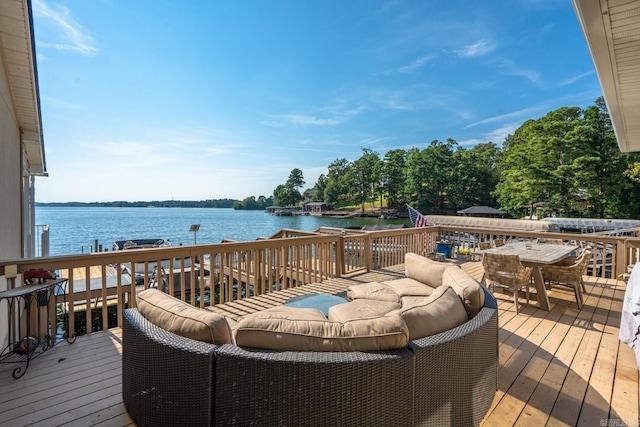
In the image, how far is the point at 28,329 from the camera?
110 inches

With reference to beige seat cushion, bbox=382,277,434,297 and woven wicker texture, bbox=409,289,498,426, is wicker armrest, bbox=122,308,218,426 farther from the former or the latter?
beige seat cushion, bbox=382,277,434,297

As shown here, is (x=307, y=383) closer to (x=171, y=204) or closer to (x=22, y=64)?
(x=22, y=64)

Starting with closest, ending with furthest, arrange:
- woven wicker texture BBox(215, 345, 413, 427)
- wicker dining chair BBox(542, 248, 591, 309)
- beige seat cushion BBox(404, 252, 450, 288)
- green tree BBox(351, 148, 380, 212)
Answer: woven wicker texture BBox(215, 345, 413, 427)
beige seat cushion BBox(404, 252, 450, 288)
wicker dining chair BBox(542, 248, 591, 309)
green tree BBox(351, 148, 380, 212)

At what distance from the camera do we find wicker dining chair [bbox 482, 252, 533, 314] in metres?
3.88

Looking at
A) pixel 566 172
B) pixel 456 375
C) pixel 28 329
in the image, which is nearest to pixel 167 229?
pixel 28 329

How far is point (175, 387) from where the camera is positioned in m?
1.49

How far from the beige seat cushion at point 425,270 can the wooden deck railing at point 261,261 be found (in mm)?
1883

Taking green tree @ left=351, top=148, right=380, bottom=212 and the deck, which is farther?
green tree @ left=351, top=148, right=380, bottom=212

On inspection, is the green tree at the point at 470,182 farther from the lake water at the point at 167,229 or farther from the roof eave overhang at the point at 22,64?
the roof eave overhang at the point at 22,64

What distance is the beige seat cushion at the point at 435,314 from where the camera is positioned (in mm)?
1592

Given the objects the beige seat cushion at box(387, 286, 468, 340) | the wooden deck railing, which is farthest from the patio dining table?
the beige seat cushion at box(387, 286, 468, 340)

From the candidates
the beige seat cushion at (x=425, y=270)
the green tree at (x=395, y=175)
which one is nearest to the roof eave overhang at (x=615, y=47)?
the beige seat cushion at (x=425, y=270)

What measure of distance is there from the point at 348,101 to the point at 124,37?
56.5ft

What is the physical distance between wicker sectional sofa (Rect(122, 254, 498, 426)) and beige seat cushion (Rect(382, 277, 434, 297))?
1354 millimetres
